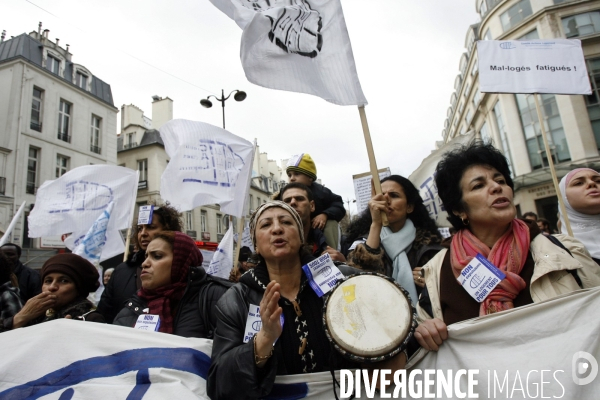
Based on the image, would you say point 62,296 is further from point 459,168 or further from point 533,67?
point 533,67

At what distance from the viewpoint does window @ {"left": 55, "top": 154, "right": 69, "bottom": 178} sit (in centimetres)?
2000

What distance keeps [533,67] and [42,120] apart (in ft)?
74.1

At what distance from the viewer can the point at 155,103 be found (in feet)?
96.3

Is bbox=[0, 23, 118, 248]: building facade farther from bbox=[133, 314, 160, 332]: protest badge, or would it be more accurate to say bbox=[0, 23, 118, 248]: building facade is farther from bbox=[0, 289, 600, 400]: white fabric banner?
bbox=[0, 289, 600, 400]: white fabric banner

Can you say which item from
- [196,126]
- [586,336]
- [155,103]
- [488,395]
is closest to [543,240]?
[586,336]

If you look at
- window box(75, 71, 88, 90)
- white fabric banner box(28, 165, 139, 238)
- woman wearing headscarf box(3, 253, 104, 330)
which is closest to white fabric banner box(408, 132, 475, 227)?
woman wearing headscarf box(3, 253, 104, 330)

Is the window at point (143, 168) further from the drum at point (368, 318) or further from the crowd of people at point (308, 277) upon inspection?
the drum at point (368, 318)

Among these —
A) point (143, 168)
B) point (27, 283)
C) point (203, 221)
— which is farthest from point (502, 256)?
point (143, 168)

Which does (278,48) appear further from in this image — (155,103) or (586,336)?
(155,103)

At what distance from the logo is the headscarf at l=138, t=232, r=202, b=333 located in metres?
2.06

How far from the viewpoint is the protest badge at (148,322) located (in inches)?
86.1

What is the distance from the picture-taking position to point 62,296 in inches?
102

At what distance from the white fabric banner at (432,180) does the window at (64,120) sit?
22.3 m

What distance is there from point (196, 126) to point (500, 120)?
945 inches
